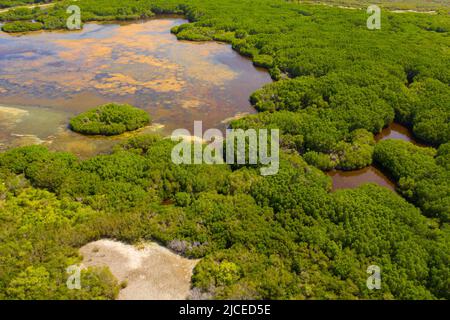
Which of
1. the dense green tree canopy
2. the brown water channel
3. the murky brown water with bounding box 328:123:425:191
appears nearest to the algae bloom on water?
the brown water channel

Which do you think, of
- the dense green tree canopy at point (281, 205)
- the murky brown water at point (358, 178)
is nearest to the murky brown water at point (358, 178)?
the murky brown water at point (358, 178)

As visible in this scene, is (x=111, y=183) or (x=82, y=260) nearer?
(x=82, y=260)

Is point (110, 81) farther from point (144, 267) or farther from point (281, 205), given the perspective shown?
point (144, 267)

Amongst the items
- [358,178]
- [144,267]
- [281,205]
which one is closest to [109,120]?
[144,267]

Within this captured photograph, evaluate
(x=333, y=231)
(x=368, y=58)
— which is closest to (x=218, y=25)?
(x=368, y=58)

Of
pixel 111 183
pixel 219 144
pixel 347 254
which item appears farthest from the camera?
pixel 219 144

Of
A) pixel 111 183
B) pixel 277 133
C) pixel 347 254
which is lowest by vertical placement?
pixel 347 254

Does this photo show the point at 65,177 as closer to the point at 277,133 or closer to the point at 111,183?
the point at 111,183
